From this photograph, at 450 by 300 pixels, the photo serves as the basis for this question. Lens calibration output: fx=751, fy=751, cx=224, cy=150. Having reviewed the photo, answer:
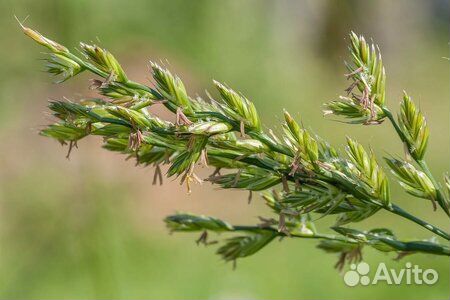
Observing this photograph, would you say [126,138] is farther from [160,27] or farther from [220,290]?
[160,27]

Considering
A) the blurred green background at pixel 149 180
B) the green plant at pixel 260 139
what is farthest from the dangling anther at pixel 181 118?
the blurred green background at pixel 149 180

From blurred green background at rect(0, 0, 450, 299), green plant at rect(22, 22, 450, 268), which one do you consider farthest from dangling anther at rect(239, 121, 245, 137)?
blurred green background at rect(0, 0, 450, 299)

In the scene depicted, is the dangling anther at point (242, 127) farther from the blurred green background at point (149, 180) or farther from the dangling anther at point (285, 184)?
the blurred green background at point (149, 180)

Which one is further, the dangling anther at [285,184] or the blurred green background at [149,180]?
the blurred green background at [149,180]

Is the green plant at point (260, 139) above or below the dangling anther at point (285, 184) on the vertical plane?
above

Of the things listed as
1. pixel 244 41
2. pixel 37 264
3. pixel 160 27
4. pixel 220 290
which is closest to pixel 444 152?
pixel 244 41
